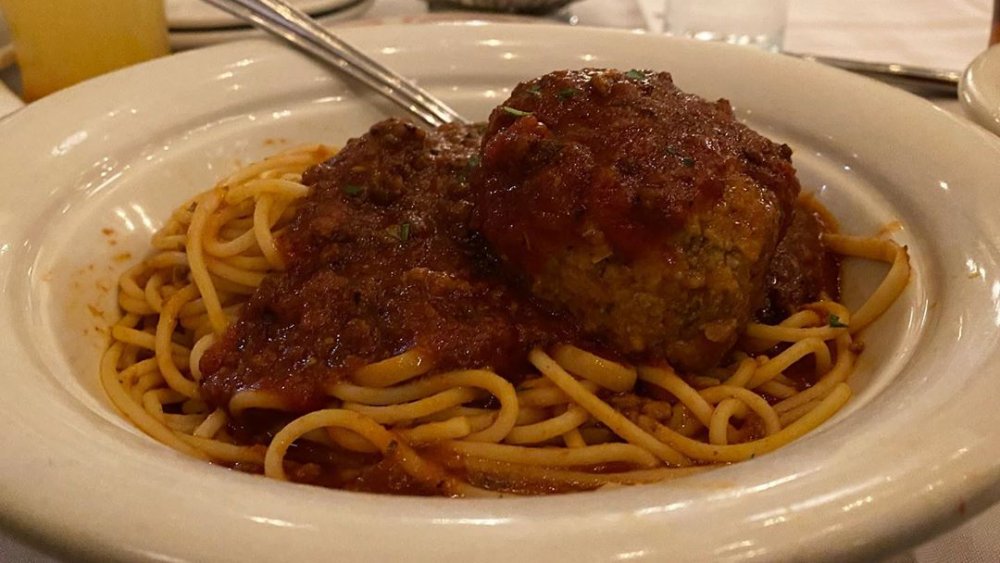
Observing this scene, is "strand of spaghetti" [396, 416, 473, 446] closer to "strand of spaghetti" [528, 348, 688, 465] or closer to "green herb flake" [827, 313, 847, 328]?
"strand of spaghetti" [528, 348, 688, 465]

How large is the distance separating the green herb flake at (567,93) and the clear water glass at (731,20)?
2982 millimetres

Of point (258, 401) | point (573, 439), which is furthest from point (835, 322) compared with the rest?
point (258, 401)

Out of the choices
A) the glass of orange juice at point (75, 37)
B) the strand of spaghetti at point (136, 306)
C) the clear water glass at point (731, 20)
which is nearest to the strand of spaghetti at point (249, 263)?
the strand of spaghetti at point (136, 306)

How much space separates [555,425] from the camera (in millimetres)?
2539

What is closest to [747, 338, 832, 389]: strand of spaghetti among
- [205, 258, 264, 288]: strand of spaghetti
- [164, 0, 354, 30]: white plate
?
[205, 258, 264, 288]: strand of spaghetti

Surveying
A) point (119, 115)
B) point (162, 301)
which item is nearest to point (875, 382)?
point (162, 301)

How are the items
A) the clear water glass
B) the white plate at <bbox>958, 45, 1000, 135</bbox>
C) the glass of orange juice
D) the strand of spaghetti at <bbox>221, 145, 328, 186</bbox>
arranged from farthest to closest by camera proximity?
the clear water glass → the glass of orange juice → the strand of spaghetti at <bbox>221, 145, 328, 186</bbox> → the white plate at <bbox>958, 45, 1000, 135</bbox>

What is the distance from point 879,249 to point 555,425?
3.93 feet

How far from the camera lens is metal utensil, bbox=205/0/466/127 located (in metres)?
3.68

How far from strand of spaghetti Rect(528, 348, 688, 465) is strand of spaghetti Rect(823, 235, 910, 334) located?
31.2 inches

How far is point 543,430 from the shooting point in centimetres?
254

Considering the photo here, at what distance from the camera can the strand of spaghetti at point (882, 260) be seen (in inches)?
105

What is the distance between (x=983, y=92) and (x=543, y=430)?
6.75ft

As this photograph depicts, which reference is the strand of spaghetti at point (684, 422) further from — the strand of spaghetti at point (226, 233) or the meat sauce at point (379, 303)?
the strand of spaghetti at point (226, 233)
